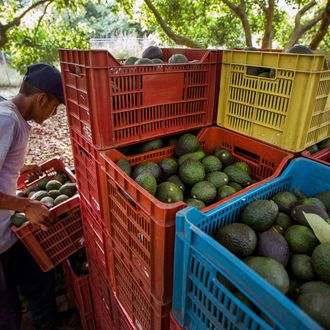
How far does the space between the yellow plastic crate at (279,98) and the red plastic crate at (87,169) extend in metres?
1.02

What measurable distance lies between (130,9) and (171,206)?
7434mm

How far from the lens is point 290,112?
65.8 inches

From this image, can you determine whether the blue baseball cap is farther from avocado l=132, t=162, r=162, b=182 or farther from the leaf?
the leaf

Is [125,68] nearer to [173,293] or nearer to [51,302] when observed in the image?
[173,293]

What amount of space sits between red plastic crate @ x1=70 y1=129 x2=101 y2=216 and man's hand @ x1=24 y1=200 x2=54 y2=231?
0.31m

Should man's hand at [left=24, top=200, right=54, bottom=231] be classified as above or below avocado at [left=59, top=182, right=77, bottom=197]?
above

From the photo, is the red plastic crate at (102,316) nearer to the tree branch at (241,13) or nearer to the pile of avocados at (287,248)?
the pile of avocados at (287,248)

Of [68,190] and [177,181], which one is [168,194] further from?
[68,190]

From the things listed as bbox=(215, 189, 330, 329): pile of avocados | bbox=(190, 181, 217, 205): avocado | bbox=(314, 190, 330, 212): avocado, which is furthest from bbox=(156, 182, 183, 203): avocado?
bbox=(314, 190, 330, 212): avocado

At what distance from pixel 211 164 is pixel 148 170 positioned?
17.4 inches

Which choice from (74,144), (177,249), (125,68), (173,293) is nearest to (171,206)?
(177,249)

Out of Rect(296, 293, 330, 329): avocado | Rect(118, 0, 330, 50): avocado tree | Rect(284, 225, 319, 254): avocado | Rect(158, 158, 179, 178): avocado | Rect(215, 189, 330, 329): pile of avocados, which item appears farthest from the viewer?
Rect(118, 0, 330, 50): avocado tree

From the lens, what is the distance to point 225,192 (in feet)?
5.30

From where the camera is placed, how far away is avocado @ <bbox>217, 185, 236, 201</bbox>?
5.26ft
